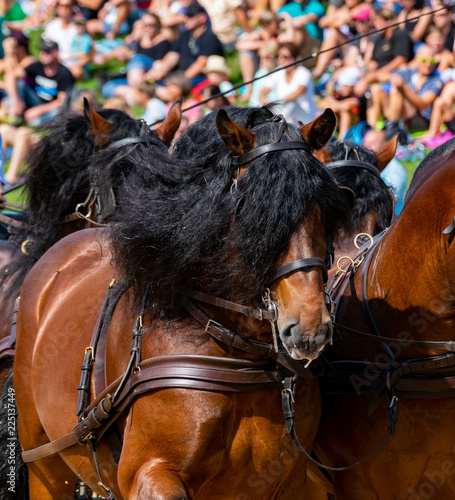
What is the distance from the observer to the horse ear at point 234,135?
8.07 feet

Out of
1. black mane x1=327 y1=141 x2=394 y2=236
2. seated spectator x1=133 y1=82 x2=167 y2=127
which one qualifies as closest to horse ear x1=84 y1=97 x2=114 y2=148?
black mane x1=327 y1=141 x2=394 y2=236

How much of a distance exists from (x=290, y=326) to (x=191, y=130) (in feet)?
2.90

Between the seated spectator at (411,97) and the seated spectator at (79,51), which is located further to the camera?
the seated spectator at (79,51)

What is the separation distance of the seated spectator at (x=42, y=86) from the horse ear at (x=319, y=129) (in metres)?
8.29

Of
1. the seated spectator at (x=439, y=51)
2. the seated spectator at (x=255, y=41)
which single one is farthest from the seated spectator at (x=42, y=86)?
the seated spectator at (x=439, y=51)

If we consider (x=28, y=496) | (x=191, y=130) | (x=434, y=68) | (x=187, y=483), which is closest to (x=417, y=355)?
(x=187, y=483)

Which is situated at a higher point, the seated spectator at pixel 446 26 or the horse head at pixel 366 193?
the horse head at pixel 366 193

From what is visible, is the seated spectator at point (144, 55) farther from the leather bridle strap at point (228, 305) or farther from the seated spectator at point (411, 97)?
the leather bridle strap at point (228, 305)

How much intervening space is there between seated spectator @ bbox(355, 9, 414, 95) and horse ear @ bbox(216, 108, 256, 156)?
20.8 feet

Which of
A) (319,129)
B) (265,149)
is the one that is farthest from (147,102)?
(265,149)

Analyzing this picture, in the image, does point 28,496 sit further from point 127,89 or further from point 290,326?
point 127,89

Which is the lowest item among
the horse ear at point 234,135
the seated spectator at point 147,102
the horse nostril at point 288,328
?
the seated spectator at point 147,102

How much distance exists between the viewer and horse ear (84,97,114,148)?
12.5ft

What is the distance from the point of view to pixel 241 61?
997 centimetres
